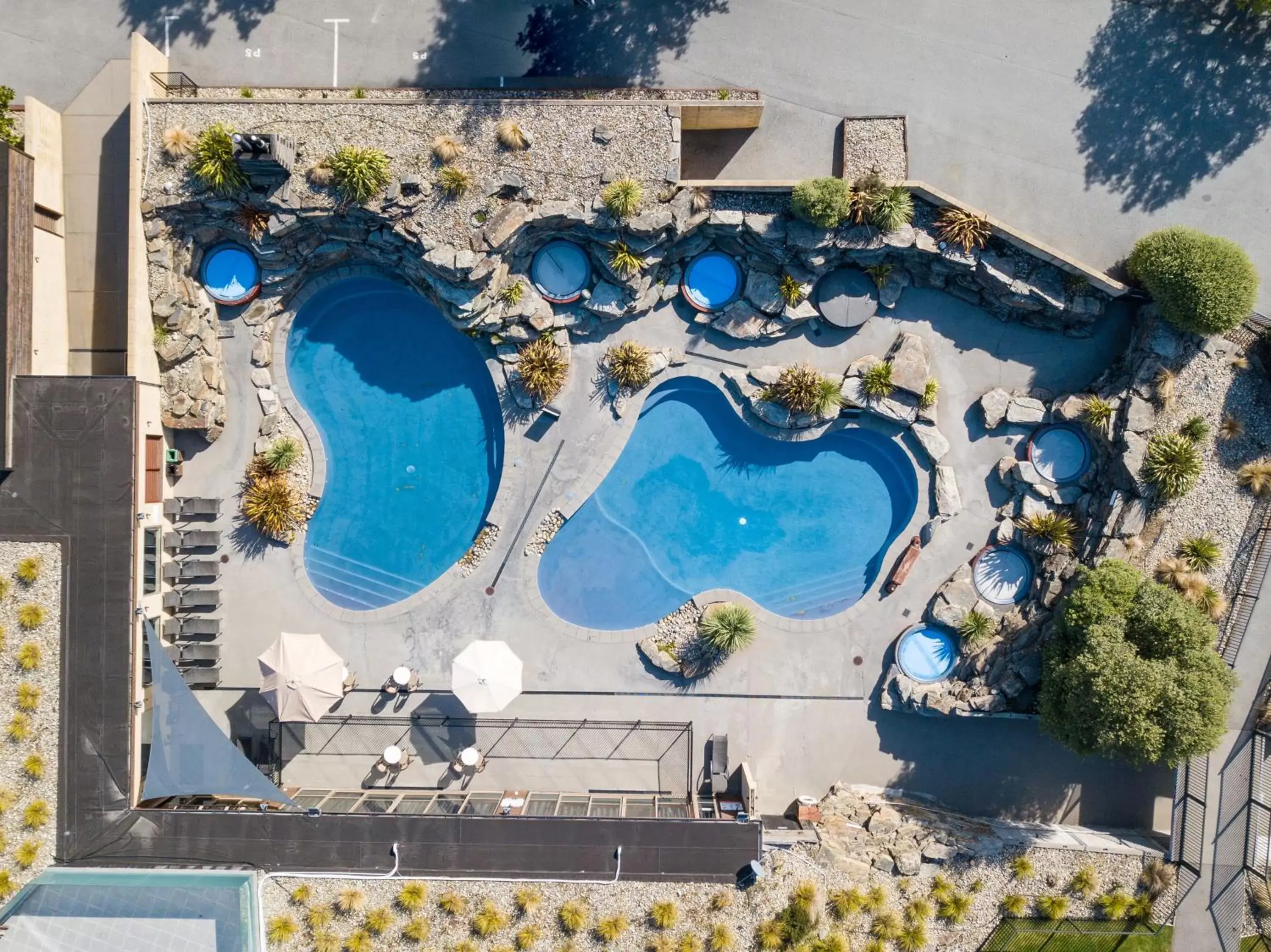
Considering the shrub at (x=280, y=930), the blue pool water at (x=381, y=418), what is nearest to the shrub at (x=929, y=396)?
the blue pool water at (x=381, y=418)

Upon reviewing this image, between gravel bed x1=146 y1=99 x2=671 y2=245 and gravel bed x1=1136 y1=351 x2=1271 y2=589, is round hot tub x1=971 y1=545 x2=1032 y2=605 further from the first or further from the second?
gravel bed x1=146 y1=99 x2=671 y2=245

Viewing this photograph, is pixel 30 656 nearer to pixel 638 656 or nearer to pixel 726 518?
pixel 638 656

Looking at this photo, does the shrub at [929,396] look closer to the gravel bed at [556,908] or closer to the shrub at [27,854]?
the gravel bed at [556,908]

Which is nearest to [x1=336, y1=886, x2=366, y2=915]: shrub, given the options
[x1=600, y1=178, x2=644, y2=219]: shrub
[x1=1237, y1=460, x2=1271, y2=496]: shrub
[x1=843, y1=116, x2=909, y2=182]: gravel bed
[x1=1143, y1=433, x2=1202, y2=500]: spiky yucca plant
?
[x1=600, y1=178, x2=644, y2=219]: shrub

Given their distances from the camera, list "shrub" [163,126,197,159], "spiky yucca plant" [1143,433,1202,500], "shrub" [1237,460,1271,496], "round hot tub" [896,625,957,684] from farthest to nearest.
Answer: "round hot tub" [896,625,957,684] → "shrub" [163,126,197,159] → "shrub" [1237,460,1271,496] → "spiky yucca plant" [1143,433,1202,500]

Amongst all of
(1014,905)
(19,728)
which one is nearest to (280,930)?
(19,728)

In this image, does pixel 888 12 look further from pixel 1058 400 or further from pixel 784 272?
pixel 1058 400

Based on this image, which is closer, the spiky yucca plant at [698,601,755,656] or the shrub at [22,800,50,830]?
the shrub at [22,800,50,830]
